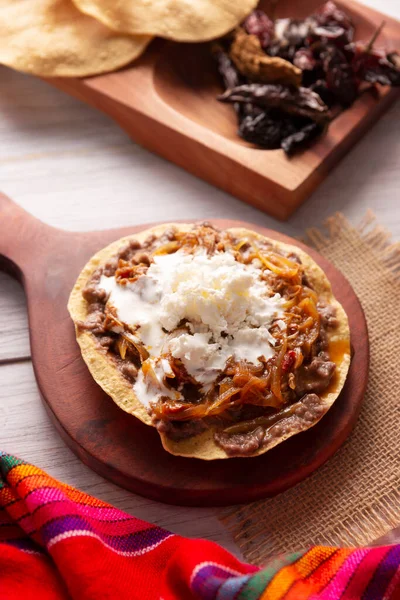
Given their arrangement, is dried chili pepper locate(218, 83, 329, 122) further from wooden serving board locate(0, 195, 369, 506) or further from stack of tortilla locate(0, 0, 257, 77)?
wooden serving board locate(0, 195, 369, 506)

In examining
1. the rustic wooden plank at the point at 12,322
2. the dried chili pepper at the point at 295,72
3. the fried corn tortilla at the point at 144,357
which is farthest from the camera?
the dried chili pepper at the point at 295,72

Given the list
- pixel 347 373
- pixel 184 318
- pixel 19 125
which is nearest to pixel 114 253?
pixel 184 318

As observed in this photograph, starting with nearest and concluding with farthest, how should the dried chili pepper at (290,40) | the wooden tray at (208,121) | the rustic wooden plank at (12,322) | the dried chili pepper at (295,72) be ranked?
1. the rustic wooden plank at (12,322)
2. the wooden tray at (208,121)
3. the dried chili pepper at (295,72)
4. the dried chili pepper at (290,40)

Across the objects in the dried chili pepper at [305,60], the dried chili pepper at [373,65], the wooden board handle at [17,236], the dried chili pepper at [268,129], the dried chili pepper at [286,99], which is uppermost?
the dried chili pepper at [373,65]

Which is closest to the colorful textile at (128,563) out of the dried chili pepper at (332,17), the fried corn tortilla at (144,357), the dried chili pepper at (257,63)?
the fried corn tortilla at (144,357)

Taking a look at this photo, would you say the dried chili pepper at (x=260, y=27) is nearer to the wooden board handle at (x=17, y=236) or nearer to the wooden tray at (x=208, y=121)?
the wooden tray at (x=208, y=121)

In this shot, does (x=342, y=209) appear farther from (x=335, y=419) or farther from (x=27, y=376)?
(x=27, y=376)

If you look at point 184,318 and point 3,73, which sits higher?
point 184,318

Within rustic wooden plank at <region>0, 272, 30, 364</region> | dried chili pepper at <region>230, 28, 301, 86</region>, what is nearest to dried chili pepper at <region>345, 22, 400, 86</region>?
dried chili pepper at <region>230, 28, 301, 86</region>
